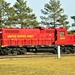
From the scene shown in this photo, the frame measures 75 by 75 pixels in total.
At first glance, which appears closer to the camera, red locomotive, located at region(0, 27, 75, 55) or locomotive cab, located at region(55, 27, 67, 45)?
red locomotive, located at region(0, 27, 75, 55)

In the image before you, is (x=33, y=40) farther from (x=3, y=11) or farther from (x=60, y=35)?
(x=3, y=11)

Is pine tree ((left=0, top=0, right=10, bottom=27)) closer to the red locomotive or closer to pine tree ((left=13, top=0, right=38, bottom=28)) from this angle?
pine tree ((left=13, top=0, right=38, bottom=28))

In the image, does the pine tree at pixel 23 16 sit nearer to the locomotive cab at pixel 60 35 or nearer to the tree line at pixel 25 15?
the tree line at pixel 25 15

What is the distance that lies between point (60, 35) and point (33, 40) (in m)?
3.92

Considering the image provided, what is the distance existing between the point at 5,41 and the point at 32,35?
3795 millimetres

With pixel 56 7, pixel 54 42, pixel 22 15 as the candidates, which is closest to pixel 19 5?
pixel 22 15

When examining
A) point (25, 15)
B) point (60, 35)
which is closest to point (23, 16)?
point (25, 15)

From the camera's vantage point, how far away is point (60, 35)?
42750 mm

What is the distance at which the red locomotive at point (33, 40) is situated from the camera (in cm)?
3981

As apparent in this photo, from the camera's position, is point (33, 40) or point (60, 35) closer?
point (33, 40)

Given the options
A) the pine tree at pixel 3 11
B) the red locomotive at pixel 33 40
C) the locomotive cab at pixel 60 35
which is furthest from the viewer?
the pine tree at pixel 3 11

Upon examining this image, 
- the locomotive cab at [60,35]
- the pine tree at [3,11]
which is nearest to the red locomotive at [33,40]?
the locomotive cab at [60,35]

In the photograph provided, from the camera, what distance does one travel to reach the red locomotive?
39812 millimetres

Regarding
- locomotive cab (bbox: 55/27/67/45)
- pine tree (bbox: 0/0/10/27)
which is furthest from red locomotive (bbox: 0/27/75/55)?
pine tree (bbox: 0/0/10/27)
